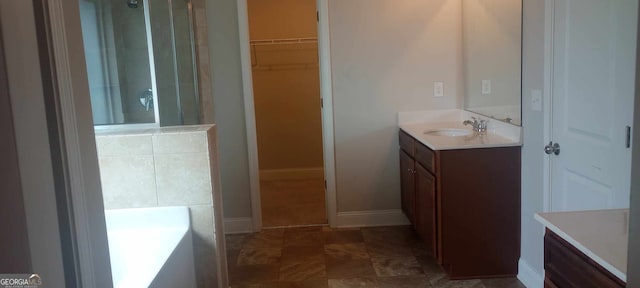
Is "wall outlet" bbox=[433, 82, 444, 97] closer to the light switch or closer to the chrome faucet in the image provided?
the chrome faucet

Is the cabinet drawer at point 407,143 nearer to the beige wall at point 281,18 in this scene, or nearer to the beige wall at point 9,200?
the beige wall at point 281,18

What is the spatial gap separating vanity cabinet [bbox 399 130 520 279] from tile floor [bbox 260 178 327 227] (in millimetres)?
1508

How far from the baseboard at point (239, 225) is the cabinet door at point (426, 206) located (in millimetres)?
1434

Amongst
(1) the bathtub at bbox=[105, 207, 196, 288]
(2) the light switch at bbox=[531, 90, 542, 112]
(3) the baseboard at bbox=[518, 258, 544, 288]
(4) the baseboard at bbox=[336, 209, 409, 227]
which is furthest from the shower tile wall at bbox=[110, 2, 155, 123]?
(3) the baseboard at bbox=[518, 258, 544, 288]

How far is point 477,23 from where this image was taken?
347cm

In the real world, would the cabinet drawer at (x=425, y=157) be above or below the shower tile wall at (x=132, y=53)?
below

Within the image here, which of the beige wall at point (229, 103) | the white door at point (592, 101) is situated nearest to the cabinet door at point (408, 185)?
the white door at point (592, 101)

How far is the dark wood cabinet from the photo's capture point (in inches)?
46.8

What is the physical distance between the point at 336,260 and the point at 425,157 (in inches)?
37.3

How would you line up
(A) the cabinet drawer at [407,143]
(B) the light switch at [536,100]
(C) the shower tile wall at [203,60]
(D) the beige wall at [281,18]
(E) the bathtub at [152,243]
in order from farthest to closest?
(D) the beige wall at [281,18] < (C) the shower tile wall at [203,60] < (A) the cabinet drawer at [407,143] < (B) the light switch at [536,100] < (E) the bathtub at [152,243]

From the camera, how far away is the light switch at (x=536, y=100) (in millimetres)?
2543

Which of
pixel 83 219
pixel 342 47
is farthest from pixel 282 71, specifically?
pixel 83 219

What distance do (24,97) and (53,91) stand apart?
0.28ft

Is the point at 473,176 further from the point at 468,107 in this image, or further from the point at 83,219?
the point at 83,219
